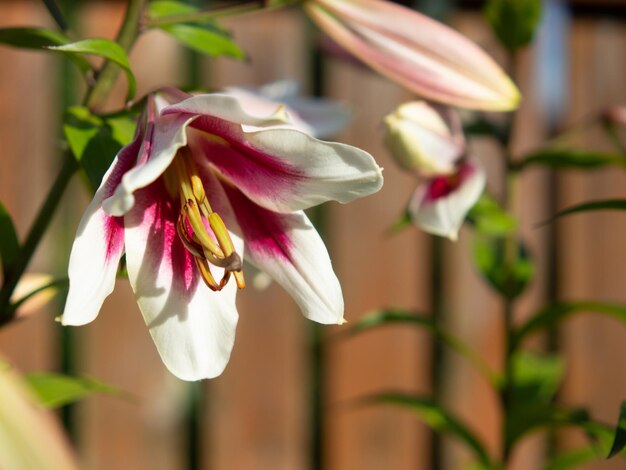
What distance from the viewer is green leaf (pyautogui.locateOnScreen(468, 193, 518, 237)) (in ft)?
2.28

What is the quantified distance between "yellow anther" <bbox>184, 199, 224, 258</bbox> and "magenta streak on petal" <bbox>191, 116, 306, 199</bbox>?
0.04 m

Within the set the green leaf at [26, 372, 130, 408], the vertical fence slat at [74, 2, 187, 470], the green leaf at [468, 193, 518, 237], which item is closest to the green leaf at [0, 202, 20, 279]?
the green leaf at [26, 372, 130, 408]

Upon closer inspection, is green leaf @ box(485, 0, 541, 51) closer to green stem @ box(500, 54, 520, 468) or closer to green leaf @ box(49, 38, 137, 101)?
green stem @ box(500, 54, 520, 468)

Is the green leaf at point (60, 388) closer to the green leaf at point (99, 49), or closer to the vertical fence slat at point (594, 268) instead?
the green leaf at point (99, 49)

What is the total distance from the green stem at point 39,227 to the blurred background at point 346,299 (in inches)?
46.1

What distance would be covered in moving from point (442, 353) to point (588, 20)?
79 centimetres

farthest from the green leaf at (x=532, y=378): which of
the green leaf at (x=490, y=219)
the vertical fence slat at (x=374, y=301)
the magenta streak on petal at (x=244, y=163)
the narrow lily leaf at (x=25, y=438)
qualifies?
the vertical fence slat at (x=374, y=301)

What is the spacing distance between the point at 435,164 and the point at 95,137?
0.27 metres

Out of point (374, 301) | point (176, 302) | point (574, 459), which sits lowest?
point (374, 301)

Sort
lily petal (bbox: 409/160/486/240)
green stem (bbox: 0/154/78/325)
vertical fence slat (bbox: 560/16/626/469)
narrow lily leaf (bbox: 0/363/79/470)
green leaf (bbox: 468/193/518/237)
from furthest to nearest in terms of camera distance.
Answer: vertical fence slat (bbox: 560/16/626/469) < green leaf (bbox: 468/193/518/237) < lily petal (bbox: 409/160/486/240) < green stem (bbox: 0/154/78/325) < narrow lily leaf (bbox: 0/363/79/470)

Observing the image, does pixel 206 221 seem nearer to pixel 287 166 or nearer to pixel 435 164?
pixel 287 166

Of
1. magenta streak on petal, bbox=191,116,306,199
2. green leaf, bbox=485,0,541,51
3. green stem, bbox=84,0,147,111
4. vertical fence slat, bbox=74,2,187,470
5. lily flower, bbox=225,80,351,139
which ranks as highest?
green leaf, bbox=485,0,541,51

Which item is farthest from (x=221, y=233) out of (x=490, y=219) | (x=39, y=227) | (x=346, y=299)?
(x=346, y=299)

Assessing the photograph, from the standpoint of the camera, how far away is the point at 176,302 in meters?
0.44
